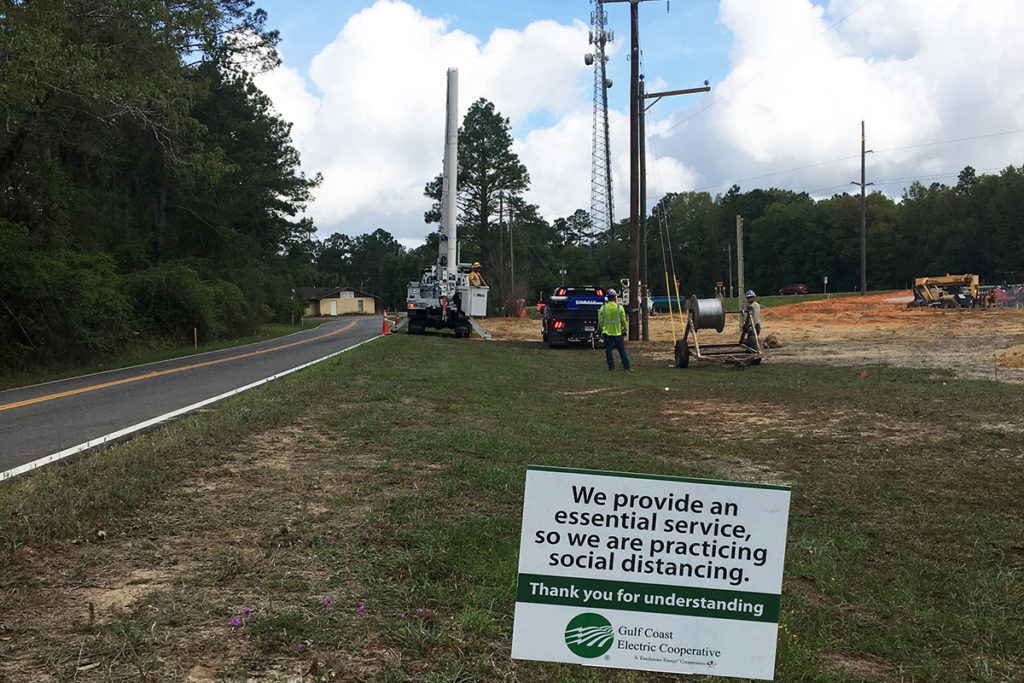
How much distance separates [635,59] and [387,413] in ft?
64.7

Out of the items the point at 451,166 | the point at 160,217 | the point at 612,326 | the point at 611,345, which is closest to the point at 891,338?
the point at 611,345

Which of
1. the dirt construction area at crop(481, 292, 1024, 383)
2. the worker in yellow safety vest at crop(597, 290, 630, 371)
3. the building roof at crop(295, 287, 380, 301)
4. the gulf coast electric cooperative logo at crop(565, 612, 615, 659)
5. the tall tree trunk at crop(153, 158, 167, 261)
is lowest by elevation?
the dirt construction area at crop(481, 292, 1024, 383)

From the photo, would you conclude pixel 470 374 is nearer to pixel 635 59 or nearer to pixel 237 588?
pixel 237 588

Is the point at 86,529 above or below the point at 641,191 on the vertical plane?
below

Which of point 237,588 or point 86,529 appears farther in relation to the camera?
point 86,529

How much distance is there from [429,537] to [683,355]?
13.5m

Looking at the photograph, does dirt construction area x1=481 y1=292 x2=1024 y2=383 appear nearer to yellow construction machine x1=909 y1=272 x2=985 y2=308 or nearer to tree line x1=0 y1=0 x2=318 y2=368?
yellow construction machine x1=909 y1=272 x2=985 y2=308

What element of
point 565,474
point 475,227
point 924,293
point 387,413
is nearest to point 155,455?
point 387,413

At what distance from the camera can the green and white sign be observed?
2.41m

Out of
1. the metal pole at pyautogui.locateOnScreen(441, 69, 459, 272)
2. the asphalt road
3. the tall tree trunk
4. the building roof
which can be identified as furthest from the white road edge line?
the building roof

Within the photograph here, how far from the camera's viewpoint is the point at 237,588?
3787 millimetres

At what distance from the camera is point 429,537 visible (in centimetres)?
459

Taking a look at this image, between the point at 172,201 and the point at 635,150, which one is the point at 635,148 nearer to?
the point at 635,150

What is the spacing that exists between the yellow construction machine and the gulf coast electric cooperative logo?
141ft
